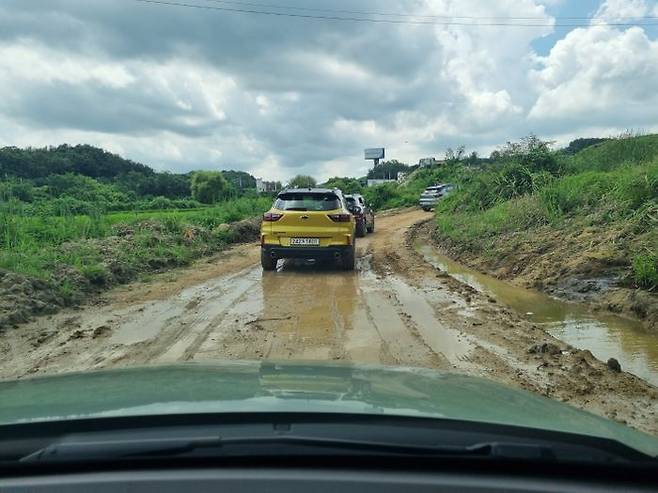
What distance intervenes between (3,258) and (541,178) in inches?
660

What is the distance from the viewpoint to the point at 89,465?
182cm

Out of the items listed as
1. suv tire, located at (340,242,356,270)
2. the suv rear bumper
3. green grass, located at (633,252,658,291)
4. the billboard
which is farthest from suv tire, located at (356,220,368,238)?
the billboard

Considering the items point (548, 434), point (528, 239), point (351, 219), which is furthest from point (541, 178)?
point (548, 434)

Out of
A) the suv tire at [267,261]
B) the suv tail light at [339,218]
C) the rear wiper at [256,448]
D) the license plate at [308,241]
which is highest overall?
the suv tail light at [339,218]

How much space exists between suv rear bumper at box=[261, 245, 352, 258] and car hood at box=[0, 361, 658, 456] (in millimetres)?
9573

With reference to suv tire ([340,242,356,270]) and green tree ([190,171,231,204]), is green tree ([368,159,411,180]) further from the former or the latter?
suv tire ([340,242,356,270])

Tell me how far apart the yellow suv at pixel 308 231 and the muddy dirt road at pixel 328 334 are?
1.17 metres

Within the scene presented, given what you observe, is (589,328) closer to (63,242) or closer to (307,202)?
(307,202)

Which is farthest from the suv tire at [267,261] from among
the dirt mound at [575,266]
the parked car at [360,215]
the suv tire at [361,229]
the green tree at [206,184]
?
the green tree at [206,184]

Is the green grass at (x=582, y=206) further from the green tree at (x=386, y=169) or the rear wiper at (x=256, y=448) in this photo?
the green tree at (x=386, y=169)

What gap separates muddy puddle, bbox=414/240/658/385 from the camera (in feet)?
21.8

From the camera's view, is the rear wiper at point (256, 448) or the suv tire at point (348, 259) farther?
the suv tire at point (348, 259)

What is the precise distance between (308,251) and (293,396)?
1065 centimetres

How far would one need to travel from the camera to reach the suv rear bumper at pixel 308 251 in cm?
1303
